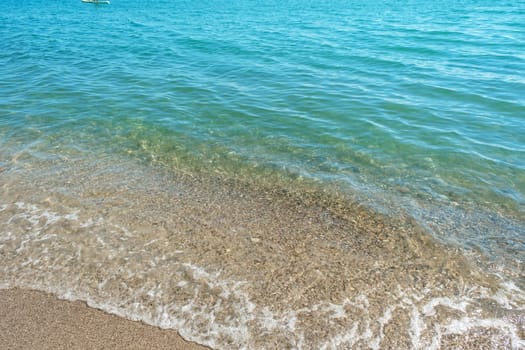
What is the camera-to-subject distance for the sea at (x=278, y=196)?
607 cm

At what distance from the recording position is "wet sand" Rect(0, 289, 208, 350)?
5406 millimetres

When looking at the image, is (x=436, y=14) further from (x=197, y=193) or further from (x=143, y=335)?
(x=143, y=335)

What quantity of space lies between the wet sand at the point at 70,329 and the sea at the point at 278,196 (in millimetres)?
200

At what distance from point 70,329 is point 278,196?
494 cm

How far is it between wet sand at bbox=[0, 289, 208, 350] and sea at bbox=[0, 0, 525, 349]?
0.20 metres

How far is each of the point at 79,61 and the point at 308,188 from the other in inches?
710

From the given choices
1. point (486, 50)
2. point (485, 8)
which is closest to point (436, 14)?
point (485, 8)

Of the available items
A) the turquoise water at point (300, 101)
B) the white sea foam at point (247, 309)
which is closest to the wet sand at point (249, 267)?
the white sea foam at point (247, 309)

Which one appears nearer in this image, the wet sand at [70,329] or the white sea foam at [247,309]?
the wet sand at [70,329]

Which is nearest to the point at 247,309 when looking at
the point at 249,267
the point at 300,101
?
the point at 249,267

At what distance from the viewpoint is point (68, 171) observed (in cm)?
1002

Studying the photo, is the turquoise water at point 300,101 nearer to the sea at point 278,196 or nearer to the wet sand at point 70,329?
the sea at point 278,196

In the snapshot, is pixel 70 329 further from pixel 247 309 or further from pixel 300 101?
pixel 300 101

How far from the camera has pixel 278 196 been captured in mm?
9133
